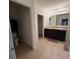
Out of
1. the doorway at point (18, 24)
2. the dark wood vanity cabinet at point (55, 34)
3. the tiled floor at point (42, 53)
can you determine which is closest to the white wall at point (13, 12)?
the doorway at point (18, 24)

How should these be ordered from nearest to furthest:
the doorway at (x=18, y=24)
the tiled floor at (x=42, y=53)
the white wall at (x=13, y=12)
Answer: the tiled floor at (x=42, y=53) → the doorway at (x=18, y=24) → the white wall at (x=13, y=12)

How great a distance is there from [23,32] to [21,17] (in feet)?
3.03

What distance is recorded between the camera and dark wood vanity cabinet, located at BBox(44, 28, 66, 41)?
5.12m

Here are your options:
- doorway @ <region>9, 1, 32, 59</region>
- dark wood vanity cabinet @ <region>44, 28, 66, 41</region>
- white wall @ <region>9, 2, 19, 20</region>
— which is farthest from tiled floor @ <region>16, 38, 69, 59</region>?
white wall @ <region>9, 2, 19, 20</region>

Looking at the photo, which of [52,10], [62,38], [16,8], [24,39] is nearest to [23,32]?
[24,39]

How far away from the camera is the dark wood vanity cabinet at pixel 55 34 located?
5.12 m

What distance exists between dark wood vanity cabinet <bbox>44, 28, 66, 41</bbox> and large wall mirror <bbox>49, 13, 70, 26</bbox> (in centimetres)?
61

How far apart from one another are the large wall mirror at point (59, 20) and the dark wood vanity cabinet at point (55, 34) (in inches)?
24.1

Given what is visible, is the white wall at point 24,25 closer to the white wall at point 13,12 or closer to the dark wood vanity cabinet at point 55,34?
the white wall at point 13,12

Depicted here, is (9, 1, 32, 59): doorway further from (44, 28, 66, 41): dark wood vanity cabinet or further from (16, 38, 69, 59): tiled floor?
(44, 28, 66, 41): dark wood vanity cabinet

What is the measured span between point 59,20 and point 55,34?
1.14 m

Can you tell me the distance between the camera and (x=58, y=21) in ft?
19.1
